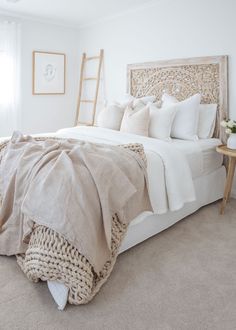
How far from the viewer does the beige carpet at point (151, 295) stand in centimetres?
159

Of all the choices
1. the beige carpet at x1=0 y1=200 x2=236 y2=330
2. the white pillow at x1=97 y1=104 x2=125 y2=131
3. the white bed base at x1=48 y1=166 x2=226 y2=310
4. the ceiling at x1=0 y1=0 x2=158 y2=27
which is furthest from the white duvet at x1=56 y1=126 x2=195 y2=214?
the ceiling at x1=0 y1=0 x2=158 y2=27

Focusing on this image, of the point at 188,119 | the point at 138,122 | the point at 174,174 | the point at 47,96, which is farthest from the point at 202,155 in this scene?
the point at 47,96

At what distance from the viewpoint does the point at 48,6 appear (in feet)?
13.8

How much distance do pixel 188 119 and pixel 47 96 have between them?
2.75 m

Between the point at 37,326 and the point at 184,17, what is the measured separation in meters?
3.51

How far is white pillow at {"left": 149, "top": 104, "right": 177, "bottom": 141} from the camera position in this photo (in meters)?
3.26

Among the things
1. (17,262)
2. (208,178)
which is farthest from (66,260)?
(208,178)

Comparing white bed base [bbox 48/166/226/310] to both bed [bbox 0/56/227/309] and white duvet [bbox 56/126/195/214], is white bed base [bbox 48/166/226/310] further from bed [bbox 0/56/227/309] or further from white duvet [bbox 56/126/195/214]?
white duvet [bbox 56/126/195/214]

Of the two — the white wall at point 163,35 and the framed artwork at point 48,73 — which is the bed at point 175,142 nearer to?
the white wall at point 163,35

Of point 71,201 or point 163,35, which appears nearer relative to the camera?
point 71,201

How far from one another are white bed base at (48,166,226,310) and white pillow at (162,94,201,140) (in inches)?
19.2

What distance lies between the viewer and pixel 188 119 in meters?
3.31

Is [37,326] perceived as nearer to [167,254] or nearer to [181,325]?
[181,325]

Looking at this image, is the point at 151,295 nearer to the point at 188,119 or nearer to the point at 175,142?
the point at 175,142
